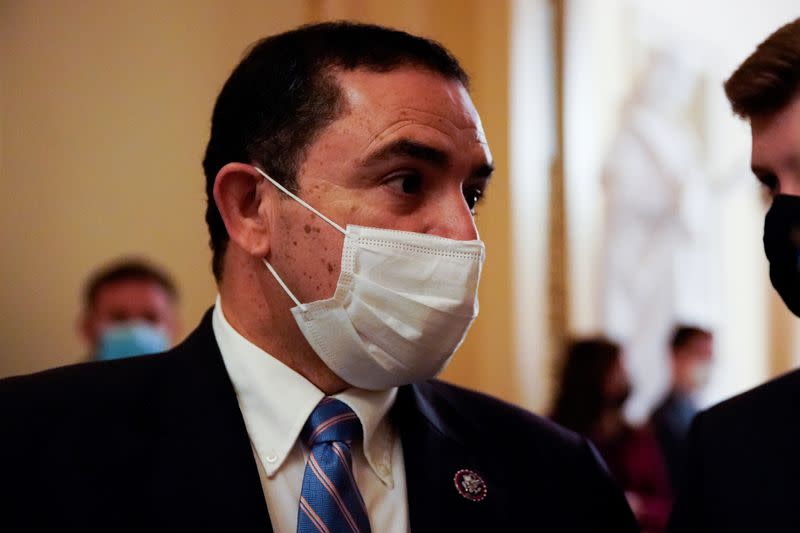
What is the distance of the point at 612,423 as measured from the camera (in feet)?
15.8

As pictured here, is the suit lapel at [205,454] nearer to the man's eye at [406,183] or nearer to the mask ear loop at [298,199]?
the mask ear loop at [298,199]

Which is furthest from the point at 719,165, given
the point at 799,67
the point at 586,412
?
the point at 799,67

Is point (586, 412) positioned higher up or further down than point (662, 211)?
further down

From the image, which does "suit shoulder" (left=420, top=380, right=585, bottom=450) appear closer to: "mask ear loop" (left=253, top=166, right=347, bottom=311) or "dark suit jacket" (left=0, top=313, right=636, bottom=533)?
"dark suit jacket" (left=0, top=313, right=636, bottom=533)

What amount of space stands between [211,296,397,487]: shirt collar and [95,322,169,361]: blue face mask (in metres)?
2.04

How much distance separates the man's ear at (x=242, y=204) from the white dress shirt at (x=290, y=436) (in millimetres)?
215

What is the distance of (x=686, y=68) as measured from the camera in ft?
22.6

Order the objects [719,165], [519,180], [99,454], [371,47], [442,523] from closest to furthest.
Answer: [99,454] → [442,523] → [371,47] → [519,180] → [719,165]

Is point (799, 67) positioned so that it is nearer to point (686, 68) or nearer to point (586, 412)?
point (586, 412)

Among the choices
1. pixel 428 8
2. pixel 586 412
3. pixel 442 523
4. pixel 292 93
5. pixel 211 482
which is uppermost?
pixel 428 8

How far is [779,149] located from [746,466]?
2.24 feet

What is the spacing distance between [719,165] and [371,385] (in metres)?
5.38

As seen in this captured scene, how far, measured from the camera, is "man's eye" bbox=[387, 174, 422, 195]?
210cm

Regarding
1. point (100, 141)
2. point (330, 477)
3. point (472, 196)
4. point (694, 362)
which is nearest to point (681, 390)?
point (694, 362)
